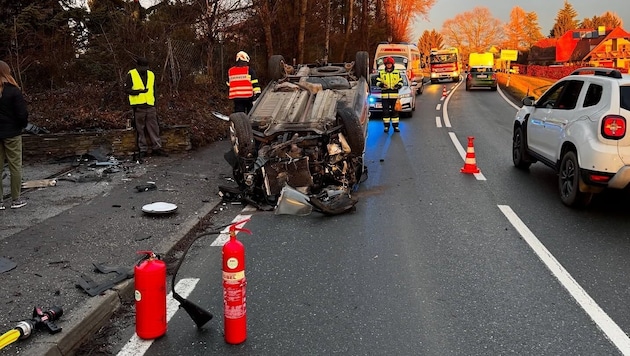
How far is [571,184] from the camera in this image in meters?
7.02

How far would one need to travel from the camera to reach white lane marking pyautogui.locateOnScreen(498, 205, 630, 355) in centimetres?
364

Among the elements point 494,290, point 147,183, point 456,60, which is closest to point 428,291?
point 494,290

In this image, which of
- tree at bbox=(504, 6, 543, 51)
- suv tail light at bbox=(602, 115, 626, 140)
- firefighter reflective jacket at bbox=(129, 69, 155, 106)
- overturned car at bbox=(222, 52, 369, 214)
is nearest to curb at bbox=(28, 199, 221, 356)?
overturned car at bbox=(222, 52, 369, 214)

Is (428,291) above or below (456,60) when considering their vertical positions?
below

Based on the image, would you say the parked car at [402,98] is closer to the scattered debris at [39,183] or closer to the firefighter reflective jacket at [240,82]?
the firefighter reflective jacket at [240,82]

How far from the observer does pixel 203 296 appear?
4.47 metres

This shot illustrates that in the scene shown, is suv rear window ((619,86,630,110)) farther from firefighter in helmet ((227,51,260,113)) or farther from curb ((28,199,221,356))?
firefighter in helmet ((227,51,260,113))

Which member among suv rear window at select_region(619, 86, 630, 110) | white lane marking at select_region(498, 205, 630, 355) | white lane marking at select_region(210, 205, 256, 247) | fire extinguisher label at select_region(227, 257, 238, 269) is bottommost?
white lane marking at select_region(498, 205, 630, 355)

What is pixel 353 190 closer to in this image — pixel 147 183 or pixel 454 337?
pixel 147 183

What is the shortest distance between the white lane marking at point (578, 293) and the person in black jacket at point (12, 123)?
635cm

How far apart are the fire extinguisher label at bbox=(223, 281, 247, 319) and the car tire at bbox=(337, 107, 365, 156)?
453cm

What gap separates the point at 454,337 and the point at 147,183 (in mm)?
5915

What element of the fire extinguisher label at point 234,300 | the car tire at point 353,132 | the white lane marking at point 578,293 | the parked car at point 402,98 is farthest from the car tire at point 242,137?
the parked car at point 402,98

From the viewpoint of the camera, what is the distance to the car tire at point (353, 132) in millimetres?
7750
